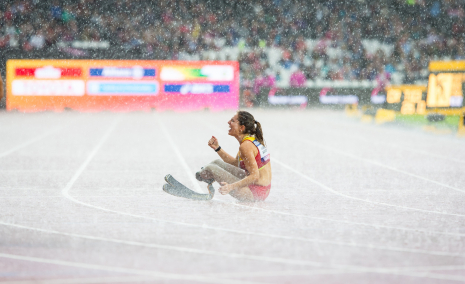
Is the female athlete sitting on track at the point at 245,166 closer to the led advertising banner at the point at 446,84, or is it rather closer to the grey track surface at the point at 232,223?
the grey track surface at the point at 232,223

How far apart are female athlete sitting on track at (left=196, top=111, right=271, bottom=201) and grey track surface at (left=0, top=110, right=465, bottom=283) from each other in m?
0.20

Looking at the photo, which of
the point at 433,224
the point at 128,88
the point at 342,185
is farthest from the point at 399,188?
the point at 128,88

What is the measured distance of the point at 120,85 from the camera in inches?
1566

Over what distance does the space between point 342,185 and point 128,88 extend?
31548mm

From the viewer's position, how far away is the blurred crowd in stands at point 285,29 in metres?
40.2

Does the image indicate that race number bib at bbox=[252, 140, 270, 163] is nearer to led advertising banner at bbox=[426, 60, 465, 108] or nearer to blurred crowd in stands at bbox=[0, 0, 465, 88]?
led advertising banner at bbox=[426, 60, 465, 108]

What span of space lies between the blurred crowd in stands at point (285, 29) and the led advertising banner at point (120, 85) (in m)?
1.43

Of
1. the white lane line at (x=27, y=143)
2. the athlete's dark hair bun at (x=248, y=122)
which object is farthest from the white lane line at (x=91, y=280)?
the white lane line at (x=27, y=143)

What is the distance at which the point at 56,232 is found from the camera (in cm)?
602

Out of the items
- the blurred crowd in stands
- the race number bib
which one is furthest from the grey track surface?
the blurred crowd in stands

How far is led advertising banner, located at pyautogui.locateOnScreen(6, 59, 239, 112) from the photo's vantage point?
38.6 metres

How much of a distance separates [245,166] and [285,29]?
123 ft

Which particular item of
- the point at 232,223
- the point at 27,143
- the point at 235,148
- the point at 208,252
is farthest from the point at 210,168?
the point at 27,143

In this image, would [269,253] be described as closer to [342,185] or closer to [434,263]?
[434,263]
